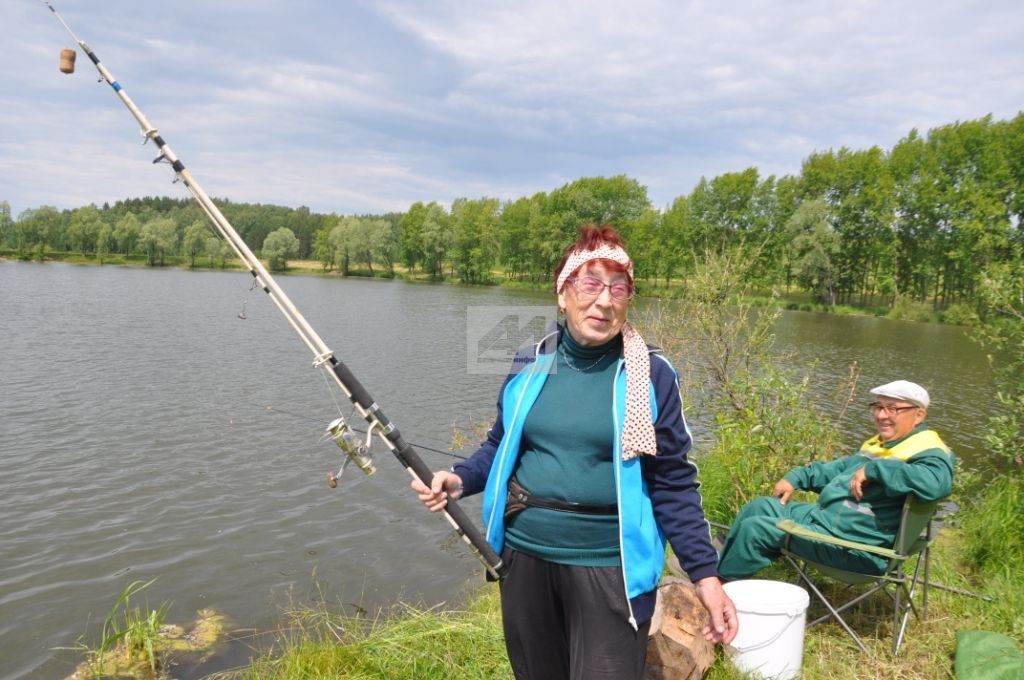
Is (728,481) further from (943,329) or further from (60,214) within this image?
(60,214)

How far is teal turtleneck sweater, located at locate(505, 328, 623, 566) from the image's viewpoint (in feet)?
7.20

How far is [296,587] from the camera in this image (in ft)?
→ 23.1

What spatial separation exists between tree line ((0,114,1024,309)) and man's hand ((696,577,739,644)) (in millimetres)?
25499

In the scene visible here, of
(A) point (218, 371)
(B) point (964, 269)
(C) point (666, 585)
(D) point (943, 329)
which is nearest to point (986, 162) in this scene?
(B) point (964, 269)

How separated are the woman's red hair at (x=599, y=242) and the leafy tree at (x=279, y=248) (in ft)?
269

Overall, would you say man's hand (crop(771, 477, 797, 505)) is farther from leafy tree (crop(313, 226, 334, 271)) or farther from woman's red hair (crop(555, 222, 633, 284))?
leafy tree (crop(313, 226, 334, 271))

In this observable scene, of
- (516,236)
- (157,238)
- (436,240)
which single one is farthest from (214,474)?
(157,238)

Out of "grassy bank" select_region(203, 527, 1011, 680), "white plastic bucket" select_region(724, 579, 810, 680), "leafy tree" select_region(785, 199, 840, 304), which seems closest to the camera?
"white plastic bucket" select_region(724, 579, 810, 680)

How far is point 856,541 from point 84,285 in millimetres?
49365

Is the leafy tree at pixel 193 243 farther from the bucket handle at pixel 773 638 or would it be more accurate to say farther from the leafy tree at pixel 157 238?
the bucket handle at pixel 773 638

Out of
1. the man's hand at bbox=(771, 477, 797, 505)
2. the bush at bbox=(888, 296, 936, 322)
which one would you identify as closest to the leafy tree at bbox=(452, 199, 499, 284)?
the bush at bbox=(888, 296, 936, 322)

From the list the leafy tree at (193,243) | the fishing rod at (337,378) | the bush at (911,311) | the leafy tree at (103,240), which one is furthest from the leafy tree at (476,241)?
the fishing rod at (337,378)

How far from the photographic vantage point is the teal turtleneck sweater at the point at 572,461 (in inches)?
86.4

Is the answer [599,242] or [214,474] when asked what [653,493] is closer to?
[599,242]
